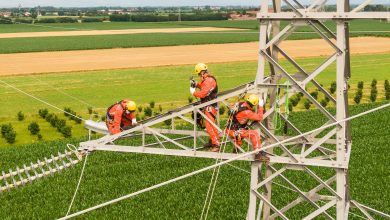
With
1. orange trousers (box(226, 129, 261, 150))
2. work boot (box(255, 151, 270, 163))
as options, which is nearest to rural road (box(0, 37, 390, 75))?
orange trousers (box(226, 129, 261, 150))

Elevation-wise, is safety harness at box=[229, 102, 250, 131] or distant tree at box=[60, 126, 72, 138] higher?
safety harness at box=[229, 102, 250, 131]

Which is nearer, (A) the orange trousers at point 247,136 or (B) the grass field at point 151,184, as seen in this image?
(A) the orange trousers at point 247,136

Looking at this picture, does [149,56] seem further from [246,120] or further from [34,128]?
[246,120]

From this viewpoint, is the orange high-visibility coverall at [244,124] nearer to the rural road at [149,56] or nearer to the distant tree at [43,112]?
the distant tree at [43,112]

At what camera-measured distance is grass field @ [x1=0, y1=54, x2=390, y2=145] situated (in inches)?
1772

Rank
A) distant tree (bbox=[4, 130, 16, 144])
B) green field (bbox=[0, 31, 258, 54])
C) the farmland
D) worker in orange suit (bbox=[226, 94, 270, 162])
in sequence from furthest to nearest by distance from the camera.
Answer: green field (bbox=[0, 31, 258, 54]), distant tree (bbox=[4, 130, 16, 144]), the farmland, worker in orange suit (bbox=[226, 94, 270, 162])

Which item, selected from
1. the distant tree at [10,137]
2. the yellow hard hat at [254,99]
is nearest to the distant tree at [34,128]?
the distant tree at [10,137]

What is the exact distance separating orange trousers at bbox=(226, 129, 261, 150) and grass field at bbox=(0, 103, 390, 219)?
8.11 m

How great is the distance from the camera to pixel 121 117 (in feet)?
46.4

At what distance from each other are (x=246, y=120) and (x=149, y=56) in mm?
74632

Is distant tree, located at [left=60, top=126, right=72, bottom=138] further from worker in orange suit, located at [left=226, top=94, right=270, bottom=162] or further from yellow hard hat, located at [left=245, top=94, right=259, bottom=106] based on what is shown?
yellow hard hat, located at [left=245, top=94, right=259, bottom=106]

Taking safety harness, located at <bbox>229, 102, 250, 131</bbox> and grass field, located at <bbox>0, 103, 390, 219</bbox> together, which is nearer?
safety harness, located at <bbox>229, 102, 250, 131</bbox>

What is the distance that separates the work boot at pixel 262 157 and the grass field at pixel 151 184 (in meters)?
8.76

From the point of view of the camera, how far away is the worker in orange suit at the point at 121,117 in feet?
44.8
